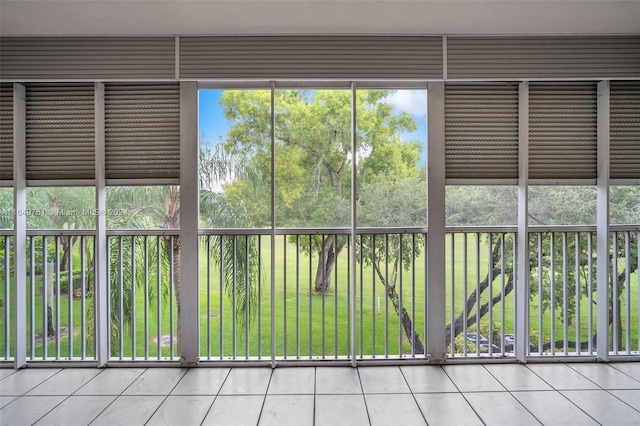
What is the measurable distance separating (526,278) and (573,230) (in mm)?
629

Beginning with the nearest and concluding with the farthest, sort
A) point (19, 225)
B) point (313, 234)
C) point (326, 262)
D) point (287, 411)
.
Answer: point (287, 411) < point (19, 225) < point (313, 234) < point (326, 262)

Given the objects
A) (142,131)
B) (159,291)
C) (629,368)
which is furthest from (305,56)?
(629,368)

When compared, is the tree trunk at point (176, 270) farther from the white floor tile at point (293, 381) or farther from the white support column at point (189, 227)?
the white floor tile at point (293, 381)

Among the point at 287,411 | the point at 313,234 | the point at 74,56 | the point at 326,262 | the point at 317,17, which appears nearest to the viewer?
the point at 287,411

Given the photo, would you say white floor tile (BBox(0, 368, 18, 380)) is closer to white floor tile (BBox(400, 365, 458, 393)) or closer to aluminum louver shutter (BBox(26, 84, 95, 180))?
aluminum louver shutter (BBox(26, 84, 95, 180))

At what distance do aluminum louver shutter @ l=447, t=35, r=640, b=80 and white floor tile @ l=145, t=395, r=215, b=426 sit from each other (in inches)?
126

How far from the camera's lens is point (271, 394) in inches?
102

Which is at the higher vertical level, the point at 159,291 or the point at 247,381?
the point at 159,291

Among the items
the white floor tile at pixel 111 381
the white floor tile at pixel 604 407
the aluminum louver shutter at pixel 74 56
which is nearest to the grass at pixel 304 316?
the white floor tile at pixel 111 381

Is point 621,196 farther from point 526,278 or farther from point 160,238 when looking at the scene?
point 160,238

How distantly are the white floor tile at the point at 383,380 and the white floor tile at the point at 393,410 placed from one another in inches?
3.5

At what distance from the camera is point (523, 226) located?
122 inches

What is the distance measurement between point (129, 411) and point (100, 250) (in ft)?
4.46

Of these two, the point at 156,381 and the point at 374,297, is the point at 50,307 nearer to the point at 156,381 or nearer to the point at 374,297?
the point at 156,381
